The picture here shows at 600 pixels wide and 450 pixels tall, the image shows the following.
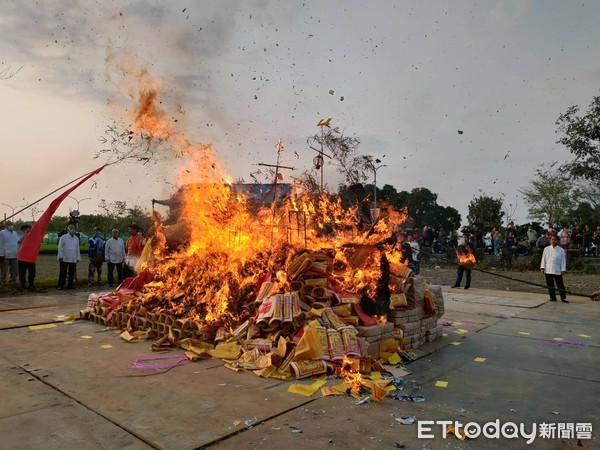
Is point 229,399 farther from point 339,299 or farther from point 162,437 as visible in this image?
point 339,299

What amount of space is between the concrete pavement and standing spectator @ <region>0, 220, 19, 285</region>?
6.18 metres


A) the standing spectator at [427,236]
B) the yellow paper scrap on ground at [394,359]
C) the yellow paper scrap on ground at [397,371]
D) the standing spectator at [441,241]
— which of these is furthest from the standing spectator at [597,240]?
the yellow paper scrap on ground at [397,371]

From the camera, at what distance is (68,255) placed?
1284 cm

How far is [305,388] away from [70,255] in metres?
10.7

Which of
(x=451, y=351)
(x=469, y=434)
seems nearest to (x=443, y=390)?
(x=469, y=434)

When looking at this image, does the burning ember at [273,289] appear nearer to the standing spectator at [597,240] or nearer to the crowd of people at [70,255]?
the crowd of people at [70,255]

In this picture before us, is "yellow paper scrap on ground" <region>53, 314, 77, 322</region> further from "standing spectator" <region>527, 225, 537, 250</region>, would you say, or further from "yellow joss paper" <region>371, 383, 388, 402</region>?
"standing spectator" <region>527, 225, 537, 250</region>

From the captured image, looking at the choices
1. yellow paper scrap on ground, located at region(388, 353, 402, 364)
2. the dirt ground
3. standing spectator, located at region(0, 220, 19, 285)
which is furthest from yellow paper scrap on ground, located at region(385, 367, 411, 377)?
standing spectator, located at region(0, 220, 19, 285)

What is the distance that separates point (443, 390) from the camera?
4.73 m

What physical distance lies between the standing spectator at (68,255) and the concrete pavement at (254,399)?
592 cm

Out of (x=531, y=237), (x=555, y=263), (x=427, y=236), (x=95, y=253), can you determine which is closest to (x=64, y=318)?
(x=95, y=253)

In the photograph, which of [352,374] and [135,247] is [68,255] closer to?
[135,247]

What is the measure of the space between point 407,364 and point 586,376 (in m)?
2.09

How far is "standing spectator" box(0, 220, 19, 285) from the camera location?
1220 cm
